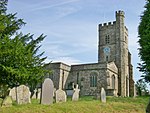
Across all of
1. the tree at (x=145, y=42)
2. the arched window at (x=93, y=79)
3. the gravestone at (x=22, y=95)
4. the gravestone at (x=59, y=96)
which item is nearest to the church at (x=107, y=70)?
the arched window at (x=93, y=79)

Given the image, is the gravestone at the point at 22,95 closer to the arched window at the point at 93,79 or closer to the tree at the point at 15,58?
the tree at the point at 15,58

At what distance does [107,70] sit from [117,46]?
9756 millimetres

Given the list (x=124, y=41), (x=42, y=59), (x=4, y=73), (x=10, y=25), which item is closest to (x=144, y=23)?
(x=42, y=59)

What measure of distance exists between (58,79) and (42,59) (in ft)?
71.9

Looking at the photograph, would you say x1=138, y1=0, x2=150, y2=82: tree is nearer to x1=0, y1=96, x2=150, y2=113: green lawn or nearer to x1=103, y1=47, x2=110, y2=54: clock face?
x1=0, y1=96, x2=150, y2=113: green lawn

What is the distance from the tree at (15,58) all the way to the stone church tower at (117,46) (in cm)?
2885

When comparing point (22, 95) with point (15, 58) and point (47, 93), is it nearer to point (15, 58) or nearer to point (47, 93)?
point (47, 93)

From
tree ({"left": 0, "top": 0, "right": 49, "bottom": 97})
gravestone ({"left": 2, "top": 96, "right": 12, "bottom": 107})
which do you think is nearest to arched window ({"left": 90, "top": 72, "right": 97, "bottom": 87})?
tree ({"left": 0, "top": 0, "right": 49, "bottom": 97})

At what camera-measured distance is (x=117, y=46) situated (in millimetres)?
50875

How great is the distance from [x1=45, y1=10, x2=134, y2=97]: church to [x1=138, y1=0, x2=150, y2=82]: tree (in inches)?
493

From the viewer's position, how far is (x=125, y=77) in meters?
48.5

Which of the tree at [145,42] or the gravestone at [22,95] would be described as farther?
the tree at [145,42]

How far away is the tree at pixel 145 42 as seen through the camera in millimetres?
26250

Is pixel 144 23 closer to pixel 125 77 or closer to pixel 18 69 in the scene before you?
pixel 18 69
